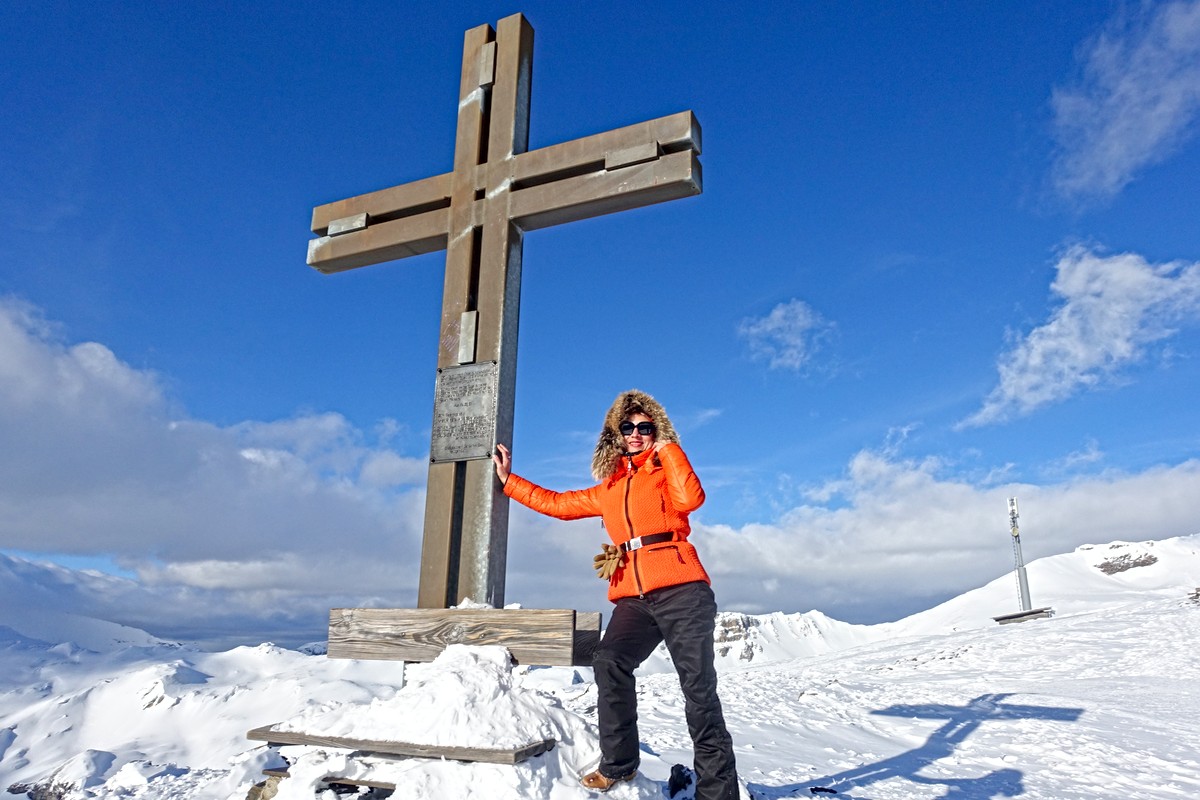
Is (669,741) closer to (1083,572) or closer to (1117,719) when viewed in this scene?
(1117,719)

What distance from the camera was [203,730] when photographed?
32.1 m

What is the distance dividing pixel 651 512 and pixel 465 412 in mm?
1600

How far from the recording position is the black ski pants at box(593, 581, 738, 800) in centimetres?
385

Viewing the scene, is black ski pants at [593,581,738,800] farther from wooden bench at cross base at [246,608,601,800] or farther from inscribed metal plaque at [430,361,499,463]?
inscribed metal plaque at [430,361,499,463]

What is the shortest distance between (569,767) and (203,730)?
35028mm

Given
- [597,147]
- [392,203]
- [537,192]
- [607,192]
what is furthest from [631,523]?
[392,203]

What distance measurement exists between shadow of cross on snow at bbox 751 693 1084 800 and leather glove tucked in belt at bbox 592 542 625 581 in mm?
2113

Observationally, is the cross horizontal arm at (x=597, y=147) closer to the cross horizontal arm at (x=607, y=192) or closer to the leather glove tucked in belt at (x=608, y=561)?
the cross horizontal arm at (x=607, y=192)

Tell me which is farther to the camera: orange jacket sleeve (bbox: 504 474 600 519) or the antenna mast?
the antenna mast

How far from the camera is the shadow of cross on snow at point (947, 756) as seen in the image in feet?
21.8

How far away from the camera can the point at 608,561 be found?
4.25 meters

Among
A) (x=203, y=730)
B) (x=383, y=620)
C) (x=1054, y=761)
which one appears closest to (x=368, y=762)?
(x=383, y=620)

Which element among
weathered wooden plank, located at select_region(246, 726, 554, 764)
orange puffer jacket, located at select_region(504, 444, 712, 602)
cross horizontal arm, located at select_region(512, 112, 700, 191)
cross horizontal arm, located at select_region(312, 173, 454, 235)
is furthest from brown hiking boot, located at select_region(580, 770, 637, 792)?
cross horizontal arm, located at select_region(312, 173, 454, 235)

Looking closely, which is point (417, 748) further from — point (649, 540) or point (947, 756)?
point (947, 756)
